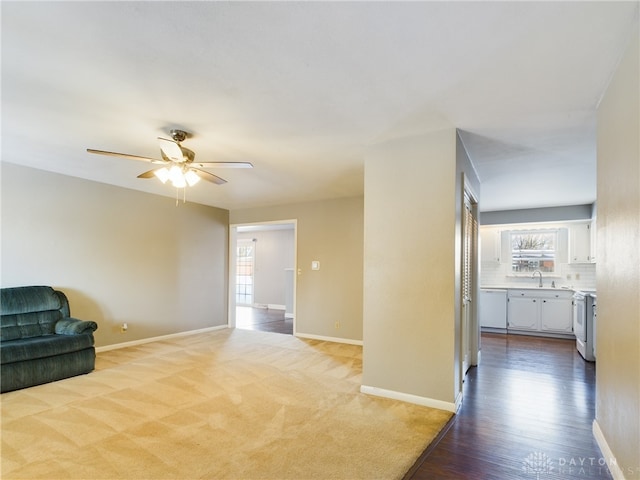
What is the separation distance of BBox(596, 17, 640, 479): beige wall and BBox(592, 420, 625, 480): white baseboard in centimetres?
4

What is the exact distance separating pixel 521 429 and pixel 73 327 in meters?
4.72

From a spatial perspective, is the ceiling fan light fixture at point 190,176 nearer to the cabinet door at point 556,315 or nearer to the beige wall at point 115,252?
the beige wall at point 115,252

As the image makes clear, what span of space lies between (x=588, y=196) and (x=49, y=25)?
7.19m

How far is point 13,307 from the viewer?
3943 millimetres

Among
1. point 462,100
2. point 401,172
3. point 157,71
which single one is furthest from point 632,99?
point 157,71

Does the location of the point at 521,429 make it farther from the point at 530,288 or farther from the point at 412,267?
the point at 530,288

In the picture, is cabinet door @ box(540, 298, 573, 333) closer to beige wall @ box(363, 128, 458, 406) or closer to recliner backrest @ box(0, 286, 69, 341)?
beige wall @ box(363, 128, 458, 406)

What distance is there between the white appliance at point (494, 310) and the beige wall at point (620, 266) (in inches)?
180

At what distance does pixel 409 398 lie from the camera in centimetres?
321

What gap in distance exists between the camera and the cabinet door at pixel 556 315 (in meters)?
6.30

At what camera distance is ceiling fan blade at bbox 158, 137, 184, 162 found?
2902 mm

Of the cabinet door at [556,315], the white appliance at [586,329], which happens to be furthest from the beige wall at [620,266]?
the cabinet door at [556,315]

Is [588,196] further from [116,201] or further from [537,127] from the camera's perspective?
[116,201]

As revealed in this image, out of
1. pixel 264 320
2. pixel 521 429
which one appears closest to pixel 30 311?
pixel 264 320
